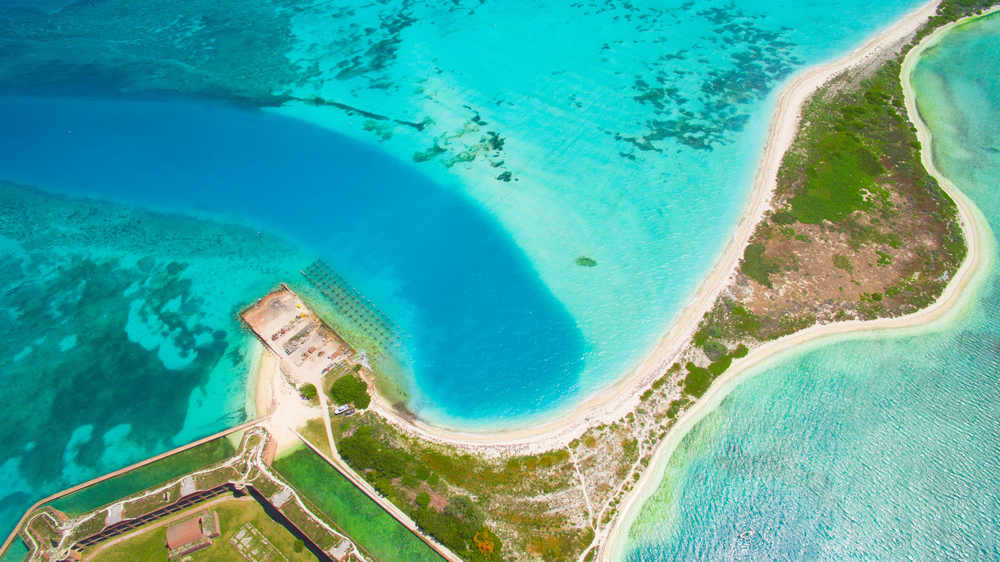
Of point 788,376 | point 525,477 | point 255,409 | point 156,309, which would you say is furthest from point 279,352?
point 788,376

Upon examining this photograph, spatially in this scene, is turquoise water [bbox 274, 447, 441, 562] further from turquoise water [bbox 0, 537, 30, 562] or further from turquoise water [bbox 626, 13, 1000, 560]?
turquoise water [bbox 0, 537, 30, 562]

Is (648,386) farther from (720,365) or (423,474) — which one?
(423,474)

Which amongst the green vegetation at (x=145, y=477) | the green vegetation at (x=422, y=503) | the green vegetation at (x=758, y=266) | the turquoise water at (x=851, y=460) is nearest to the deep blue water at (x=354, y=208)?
the green vegetation at (x=422, y=503)

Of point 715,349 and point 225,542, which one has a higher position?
point 715,349

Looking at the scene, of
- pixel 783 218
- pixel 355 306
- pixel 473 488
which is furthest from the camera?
pixel 783 218

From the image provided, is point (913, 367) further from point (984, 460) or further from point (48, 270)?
point (48, 270)

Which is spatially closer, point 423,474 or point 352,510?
point 352,510

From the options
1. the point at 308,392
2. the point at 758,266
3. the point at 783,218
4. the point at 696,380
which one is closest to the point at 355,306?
the point at 308,392

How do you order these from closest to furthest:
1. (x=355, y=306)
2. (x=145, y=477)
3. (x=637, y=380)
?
1. (x=145, y=477)
2. (x=637, y=380)
3. (x=355, y=306)
